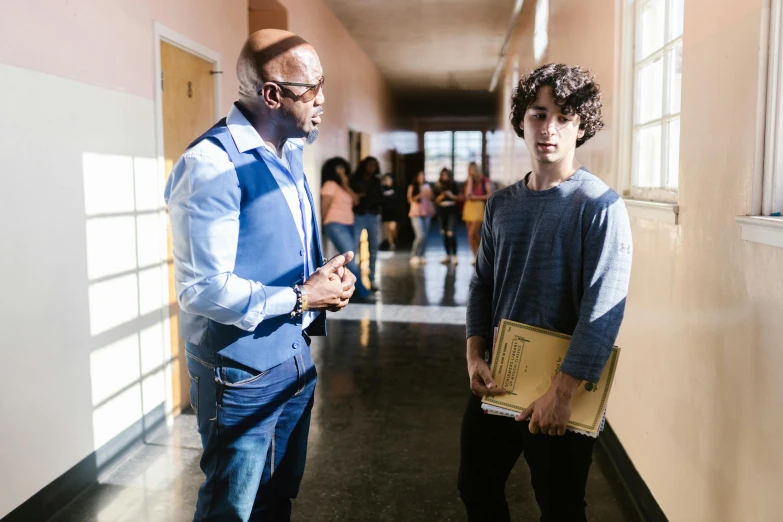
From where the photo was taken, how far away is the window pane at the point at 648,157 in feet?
8.88

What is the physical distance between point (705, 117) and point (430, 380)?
8.78 ft

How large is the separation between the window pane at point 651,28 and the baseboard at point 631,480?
173 centimetres

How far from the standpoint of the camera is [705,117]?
189 cm

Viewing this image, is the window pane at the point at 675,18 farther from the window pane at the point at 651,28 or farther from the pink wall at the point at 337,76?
the pink wall at the point at 337,76

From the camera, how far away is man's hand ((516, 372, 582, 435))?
1.49 metres

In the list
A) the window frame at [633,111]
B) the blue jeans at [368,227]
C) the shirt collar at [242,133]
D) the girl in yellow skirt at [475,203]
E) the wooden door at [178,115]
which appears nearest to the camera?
the shirt collar at [242,133]

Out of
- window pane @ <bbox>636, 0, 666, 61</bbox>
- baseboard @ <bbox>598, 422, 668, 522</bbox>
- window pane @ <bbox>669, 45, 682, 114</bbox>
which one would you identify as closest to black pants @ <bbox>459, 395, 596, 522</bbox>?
baseboard @ <bbox>598, 422, 668, 522</bbox>

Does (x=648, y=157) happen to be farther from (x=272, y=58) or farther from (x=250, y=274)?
(x=250, y=274)

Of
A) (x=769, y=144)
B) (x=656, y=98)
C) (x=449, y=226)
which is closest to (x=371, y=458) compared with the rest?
(x=656, y=98)

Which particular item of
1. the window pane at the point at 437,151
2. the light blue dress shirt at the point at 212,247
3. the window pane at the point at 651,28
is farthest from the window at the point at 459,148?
the light blue dress shirt at the point at 212,247

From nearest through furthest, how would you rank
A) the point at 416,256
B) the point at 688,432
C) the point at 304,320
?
the point at 304,320, the point at 688,432, the point at 416,256

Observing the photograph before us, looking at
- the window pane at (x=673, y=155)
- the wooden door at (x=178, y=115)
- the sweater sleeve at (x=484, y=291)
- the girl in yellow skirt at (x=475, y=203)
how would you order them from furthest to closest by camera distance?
the girl in yellow skirt at (x=475, y=203) → the wooden door at (x=178, y=115) → the window pane at (x=673, y=155) → the sweater sleeve at (x=484, y=291)

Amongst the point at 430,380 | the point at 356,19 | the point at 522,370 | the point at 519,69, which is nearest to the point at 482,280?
the point at 522,370

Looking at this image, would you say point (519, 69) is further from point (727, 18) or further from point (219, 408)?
point (219, 408)
